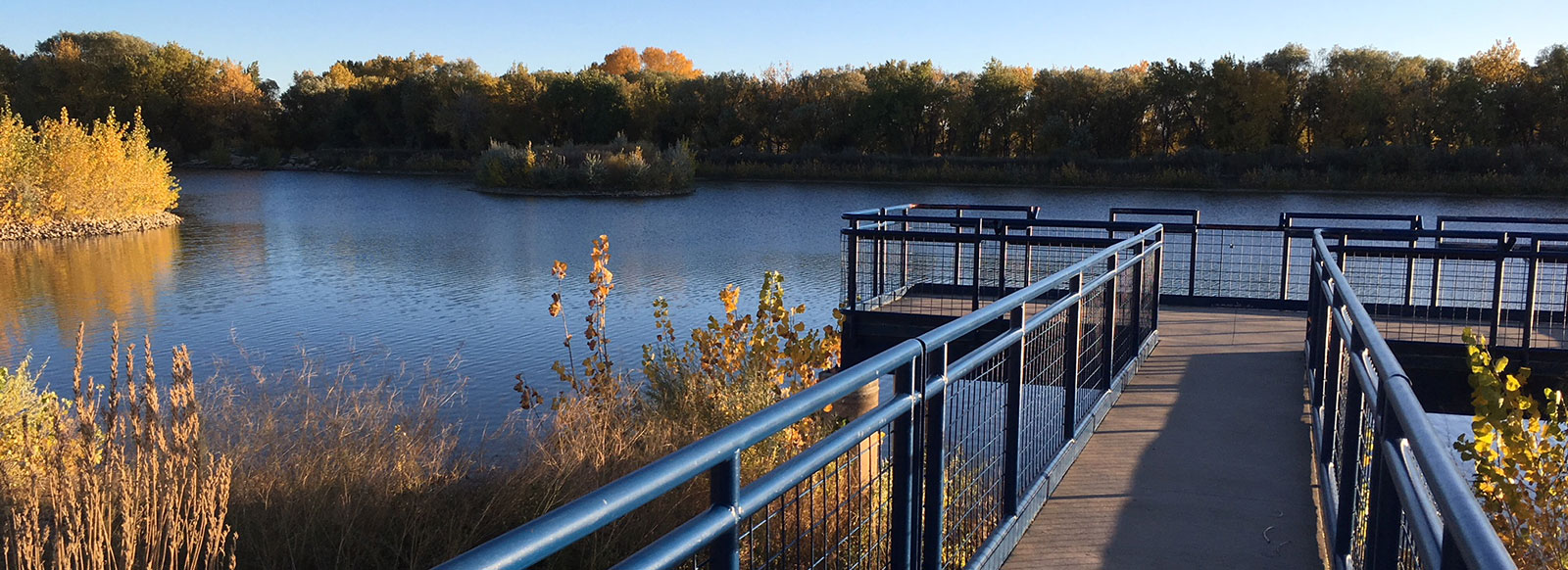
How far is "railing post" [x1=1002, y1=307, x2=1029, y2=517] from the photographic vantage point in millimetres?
4746

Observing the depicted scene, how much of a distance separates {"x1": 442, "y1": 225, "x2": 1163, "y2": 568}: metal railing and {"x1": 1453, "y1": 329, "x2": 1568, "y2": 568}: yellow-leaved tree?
5.25 feet

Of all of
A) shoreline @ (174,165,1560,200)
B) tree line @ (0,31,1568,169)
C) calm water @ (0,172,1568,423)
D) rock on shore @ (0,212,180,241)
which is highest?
tree line @ (0,31,1568,169)

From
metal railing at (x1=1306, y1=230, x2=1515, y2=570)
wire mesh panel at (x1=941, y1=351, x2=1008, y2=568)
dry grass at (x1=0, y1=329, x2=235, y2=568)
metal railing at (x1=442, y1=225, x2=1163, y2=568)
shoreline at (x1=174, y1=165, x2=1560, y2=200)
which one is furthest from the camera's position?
shoreline at (x1=174, y1=165, x2=1560, y2=200)

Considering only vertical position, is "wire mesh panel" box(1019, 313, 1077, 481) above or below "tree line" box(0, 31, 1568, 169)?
Answer: below

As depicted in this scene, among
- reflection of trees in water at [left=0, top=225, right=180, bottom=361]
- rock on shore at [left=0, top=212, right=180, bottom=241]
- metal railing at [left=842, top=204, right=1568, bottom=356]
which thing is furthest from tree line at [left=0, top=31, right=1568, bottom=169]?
metal railing at [left=842, top=204, right=1568, bottom=356]

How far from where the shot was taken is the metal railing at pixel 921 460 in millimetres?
2004

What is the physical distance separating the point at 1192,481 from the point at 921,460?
2670 mm

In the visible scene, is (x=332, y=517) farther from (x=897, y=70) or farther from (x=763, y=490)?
(x=897, y=70)

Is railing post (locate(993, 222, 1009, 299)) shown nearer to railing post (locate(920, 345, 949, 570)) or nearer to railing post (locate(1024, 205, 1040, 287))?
railing post (locate(1024, 205, 1040, 287))

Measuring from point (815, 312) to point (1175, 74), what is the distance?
41.9 m

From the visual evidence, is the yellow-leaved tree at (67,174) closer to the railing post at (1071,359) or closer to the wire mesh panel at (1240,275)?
the wire mesh panel at (1240,275)

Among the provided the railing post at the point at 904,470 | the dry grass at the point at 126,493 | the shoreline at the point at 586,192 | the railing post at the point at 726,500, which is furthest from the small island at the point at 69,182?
the railing post at the point at 726,500

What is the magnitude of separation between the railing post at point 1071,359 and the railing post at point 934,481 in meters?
2.21

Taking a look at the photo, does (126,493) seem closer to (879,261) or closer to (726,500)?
(726,500)
